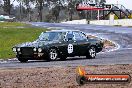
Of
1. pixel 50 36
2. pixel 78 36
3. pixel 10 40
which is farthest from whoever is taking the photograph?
pixel 10 40

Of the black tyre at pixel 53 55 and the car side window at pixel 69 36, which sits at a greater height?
the car side window at pixel 69 36

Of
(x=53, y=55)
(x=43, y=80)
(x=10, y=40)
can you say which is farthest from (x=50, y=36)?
(x=10, y=40)

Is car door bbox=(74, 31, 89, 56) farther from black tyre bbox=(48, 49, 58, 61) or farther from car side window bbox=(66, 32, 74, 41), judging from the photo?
black tyre bbox=(48, 49, 58, 61)

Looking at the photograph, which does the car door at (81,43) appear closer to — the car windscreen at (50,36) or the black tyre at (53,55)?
the car windscreen at (50,36)

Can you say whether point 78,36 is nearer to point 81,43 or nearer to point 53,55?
point 81,43

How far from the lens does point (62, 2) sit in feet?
481

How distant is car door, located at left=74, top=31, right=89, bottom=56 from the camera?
682 inches

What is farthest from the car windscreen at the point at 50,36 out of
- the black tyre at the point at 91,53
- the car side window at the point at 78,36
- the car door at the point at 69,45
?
the black tyre at the point at 91,53

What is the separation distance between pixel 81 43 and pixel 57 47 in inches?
53.5

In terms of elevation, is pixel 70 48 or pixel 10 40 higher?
pixel 70 48

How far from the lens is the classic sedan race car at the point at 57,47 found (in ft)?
52.6

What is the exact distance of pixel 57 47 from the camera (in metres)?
16.5

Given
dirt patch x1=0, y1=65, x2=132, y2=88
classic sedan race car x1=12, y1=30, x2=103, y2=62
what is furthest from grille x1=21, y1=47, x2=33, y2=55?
dirt patch x1=0, y1=65, x2=132, y2=88

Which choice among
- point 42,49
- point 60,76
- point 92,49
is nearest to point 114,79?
point 60,76
